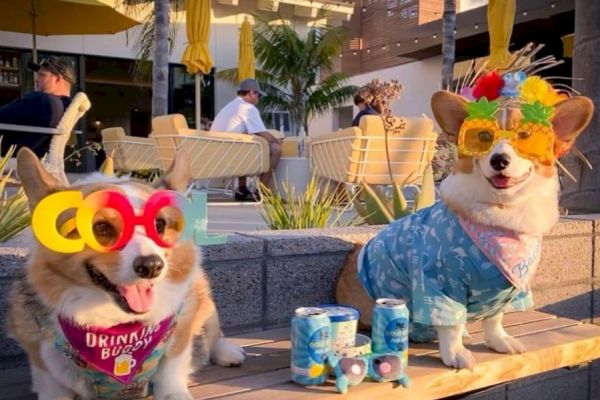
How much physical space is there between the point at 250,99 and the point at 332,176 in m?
1.94

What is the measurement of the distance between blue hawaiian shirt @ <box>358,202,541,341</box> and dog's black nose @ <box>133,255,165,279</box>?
3.32 feet

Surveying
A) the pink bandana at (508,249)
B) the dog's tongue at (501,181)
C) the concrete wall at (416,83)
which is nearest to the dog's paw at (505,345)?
the pink bandana at (508,249)

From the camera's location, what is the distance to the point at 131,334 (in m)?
1.48

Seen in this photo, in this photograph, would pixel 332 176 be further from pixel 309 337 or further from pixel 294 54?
pixel 294 54

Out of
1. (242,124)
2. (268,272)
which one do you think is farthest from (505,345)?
(242,124)

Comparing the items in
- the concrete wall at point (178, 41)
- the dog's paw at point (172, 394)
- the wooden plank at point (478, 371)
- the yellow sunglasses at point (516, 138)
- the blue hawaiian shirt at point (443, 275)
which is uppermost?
the concrete wall at point (178, 41)

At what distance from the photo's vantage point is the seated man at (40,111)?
4.45 meters

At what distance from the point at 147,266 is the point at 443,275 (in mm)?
1067

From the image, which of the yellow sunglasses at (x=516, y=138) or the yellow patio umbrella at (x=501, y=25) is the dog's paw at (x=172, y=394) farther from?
the yellow patio umbrella at (x=501, y=25)

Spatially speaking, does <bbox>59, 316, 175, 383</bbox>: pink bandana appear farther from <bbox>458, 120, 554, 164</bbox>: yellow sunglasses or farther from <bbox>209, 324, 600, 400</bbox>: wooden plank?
<bbox>458, 120, 554, 164</bbox>: yellow sunglasses

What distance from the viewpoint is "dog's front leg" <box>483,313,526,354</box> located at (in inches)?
84.3

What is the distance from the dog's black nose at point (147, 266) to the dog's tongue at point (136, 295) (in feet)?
0.21

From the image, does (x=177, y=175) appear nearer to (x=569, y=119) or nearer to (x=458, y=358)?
(x=458, y=358)

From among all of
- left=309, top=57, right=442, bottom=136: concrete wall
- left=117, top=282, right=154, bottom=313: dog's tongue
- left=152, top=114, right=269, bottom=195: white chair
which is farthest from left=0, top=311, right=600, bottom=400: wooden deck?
left=309, top=57, right=442, bottom=136: concrete wall
